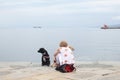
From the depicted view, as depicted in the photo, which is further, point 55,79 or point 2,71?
point 2,71

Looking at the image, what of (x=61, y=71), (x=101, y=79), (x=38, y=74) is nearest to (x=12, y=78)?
(x=38, y=74)

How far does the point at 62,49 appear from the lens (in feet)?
44.7

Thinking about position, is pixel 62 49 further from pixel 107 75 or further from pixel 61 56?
pixel 107 75

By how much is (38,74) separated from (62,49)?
67.0 inches

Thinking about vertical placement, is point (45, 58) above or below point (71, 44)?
below

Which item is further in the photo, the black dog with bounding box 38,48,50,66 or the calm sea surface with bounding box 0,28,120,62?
the calm sea surface with bounding box 0,28,120,62

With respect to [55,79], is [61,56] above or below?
above

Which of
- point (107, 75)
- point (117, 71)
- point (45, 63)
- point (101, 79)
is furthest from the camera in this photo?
point (45, 63)

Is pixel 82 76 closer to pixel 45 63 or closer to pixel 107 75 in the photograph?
pixel 107 75

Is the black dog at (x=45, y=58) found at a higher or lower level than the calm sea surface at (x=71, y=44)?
lower

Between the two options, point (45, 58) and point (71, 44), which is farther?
point (71, 44)

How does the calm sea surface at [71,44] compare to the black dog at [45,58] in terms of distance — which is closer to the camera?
the black dog at [45,58]

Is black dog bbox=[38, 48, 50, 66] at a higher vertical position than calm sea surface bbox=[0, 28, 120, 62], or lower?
lower

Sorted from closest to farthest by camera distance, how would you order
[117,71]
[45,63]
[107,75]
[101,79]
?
[101,79]
[107,75]
[117,71]
[45,63]
